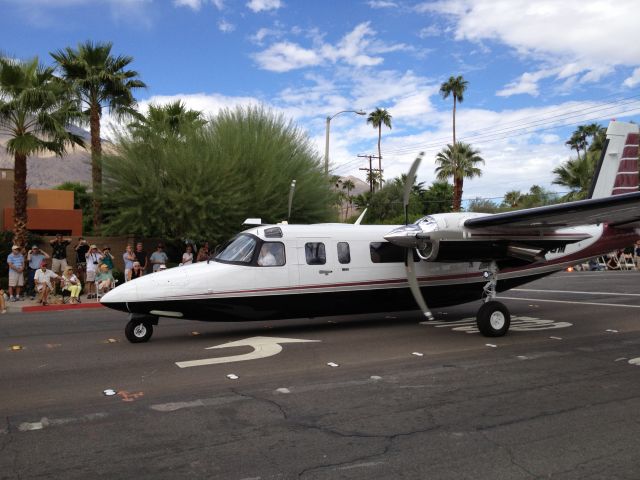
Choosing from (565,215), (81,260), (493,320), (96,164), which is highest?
(96,164)

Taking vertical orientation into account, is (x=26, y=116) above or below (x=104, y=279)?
above

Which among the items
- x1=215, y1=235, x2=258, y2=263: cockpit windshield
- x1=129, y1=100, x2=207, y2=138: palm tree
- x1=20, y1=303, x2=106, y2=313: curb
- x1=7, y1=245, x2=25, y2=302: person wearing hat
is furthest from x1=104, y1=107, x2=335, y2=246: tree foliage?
x1=215, y1=235, x2=258, y2=263: cockpit windshield

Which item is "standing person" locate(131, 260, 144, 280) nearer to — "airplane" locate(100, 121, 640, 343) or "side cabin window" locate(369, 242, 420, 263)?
"airplane" locate(100, 121, 640, 343)

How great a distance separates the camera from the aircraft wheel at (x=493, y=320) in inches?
393

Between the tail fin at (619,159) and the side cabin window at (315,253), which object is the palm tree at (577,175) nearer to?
the tail fin at (619,159)

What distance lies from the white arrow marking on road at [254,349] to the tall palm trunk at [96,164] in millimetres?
16194

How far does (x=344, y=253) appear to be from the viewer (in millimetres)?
10945

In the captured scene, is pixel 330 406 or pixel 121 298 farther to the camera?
pixel 121 298

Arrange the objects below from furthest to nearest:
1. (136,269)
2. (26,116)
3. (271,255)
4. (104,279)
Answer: (26,116)
(136,269)
(104,279)
(271,255)

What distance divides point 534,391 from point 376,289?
502 cm

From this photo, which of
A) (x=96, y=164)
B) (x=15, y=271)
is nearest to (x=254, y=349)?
(x=15, y=271)

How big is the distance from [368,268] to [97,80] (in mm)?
21227

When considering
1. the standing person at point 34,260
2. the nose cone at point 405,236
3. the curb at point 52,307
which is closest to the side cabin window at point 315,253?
the nose cone at point 405,236

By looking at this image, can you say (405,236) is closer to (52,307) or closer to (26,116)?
(52,307)
